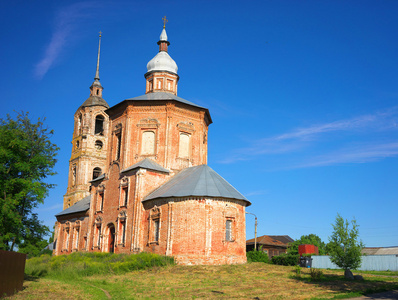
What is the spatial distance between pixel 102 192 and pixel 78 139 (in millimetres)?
24402

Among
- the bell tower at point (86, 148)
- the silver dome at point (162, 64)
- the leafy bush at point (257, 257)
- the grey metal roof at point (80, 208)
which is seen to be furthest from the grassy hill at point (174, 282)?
the bell tower at point (86, 148)

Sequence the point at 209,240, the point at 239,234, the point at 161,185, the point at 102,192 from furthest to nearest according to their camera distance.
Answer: the point at 102,192
the point at 161,185
the point at 239,234
the point at 209,240

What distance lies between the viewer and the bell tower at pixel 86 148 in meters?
54.6

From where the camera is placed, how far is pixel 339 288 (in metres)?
16.8

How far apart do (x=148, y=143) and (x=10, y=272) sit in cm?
2062

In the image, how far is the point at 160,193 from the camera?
29.0 m

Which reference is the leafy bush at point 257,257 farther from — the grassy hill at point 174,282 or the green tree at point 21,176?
the green tree at point 21,176

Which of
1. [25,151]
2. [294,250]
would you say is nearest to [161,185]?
[25,151]

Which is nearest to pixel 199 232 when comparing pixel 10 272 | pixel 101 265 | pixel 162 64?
pixel 101 265

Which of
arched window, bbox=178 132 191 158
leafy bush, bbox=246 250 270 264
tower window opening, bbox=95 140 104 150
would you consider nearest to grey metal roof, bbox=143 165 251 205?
arched window, bbox=178 132 191 158

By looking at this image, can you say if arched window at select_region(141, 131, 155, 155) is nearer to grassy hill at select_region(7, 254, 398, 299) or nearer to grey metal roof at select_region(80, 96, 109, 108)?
grassy hill at select_region(7, 254, 398, 299)

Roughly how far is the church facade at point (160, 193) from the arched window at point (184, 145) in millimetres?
85

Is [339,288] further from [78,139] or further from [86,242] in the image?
[78,139]

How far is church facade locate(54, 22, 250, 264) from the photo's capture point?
26.9 meters
